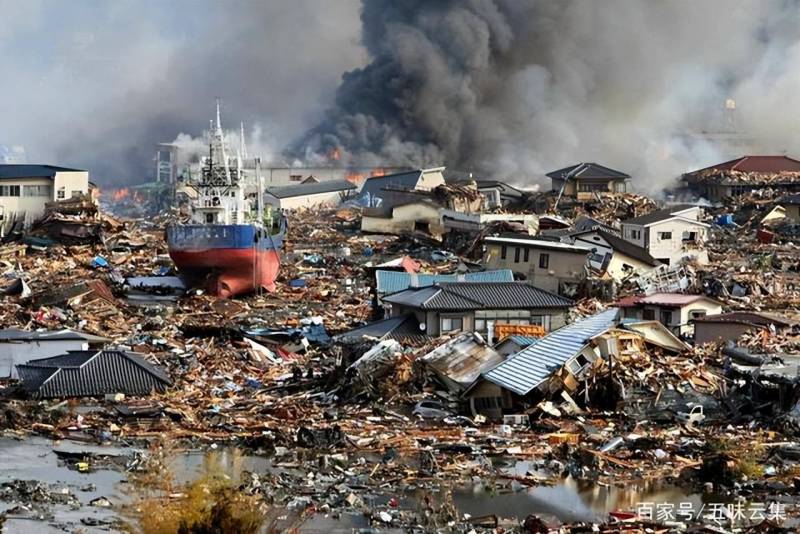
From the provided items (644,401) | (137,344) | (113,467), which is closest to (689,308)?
(644,401)

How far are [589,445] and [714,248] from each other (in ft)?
69.9

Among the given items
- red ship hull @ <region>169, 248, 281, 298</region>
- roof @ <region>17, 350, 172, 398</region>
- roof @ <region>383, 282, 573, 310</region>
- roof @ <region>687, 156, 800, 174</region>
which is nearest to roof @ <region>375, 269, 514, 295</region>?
roof @ <region>383, 282, 573, 310</region>

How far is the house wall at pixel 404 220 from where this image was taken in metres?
41.6

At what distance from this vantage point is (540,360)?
60.5ft

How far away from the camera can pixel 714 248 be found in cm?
3669

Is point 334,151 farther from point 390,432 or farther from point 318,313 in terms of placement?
point 390,432

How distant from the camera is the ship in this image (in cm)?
3178

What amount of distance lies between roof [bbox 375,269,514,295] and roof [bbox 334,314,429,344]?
3804 millimetres

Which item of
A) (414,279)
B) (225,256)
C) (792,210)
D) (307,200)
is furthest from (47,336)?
(307,200)

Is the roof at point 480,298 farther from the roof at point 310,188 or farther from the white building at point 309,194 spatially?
the roof at point 310,188

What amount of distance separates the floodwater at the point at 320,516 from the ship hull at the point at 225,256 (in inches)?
615

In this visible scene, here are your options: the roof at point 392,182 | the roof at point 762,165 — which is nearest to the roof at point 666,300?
the roof at point 392,182

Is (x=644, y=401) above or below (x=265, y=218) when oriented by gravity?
below

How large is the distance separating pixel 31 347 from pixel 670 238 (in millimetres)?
17799
